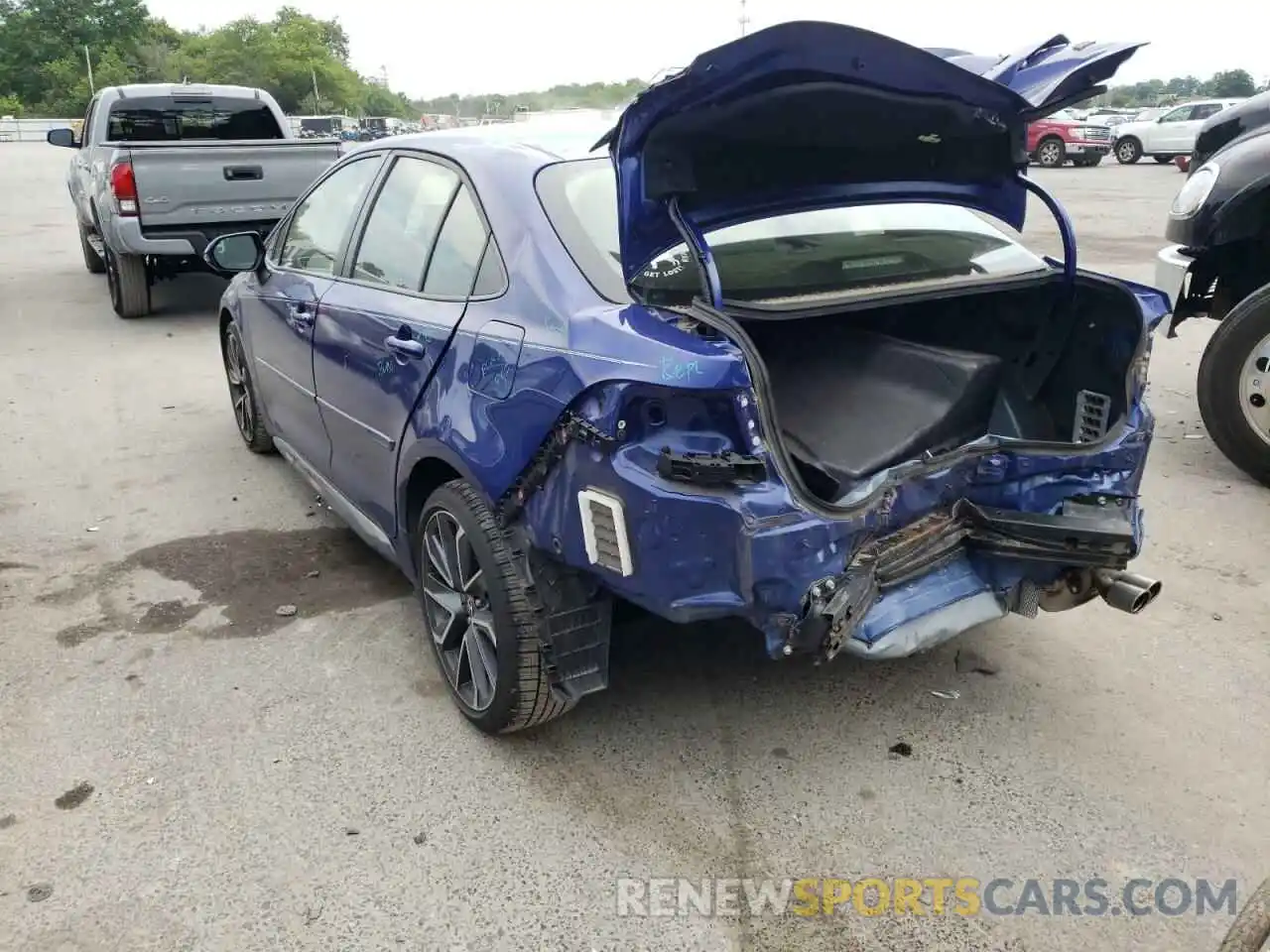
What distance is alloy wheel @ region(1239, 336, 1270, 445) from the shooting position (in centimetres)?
489

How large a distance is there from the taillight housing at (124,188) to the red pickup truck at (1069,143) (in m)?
24.9

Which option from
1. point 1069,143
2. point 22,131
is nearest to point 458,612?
point 1069,143

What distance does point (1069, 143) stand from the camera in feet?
92.3

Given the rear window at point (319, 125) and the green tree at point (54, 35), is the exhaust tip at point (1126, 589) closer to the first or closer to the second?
the rear window at point (319, 125)

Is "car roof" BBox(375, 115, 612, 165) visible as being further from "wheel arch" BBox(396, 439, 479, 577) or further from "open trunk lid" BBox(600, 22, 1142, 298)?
"wheel arch" BBox(396, 439, 479, 577)

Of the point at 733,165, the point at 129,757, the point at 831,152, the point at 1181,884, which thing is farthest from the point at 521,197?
the point at 1181,884

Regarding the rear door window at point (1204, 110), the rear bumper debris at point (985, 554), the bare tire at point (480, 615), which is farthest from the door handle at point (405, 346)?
the rear door window at point (1204, 110)

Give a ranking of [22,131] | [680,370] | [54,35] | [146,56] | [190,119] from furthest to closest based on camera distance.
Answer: [146,56] < [54,35] < [22,131] < [190,119] < [680,370]

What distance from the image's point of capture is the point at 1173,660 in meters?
3.55

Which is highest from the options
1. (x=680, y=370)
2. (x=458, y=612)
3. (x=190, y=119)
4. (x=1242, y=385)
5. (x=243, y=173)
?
(x=190, y=119)

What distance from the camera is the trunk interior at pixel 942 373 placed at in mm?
3061

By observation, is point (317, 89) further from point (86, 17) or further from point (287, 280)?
point (287, 280)

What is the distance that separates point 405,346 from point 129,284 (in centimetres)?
736

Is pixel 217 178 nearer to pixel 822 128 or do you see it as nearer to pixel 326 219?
pixel 326 219
